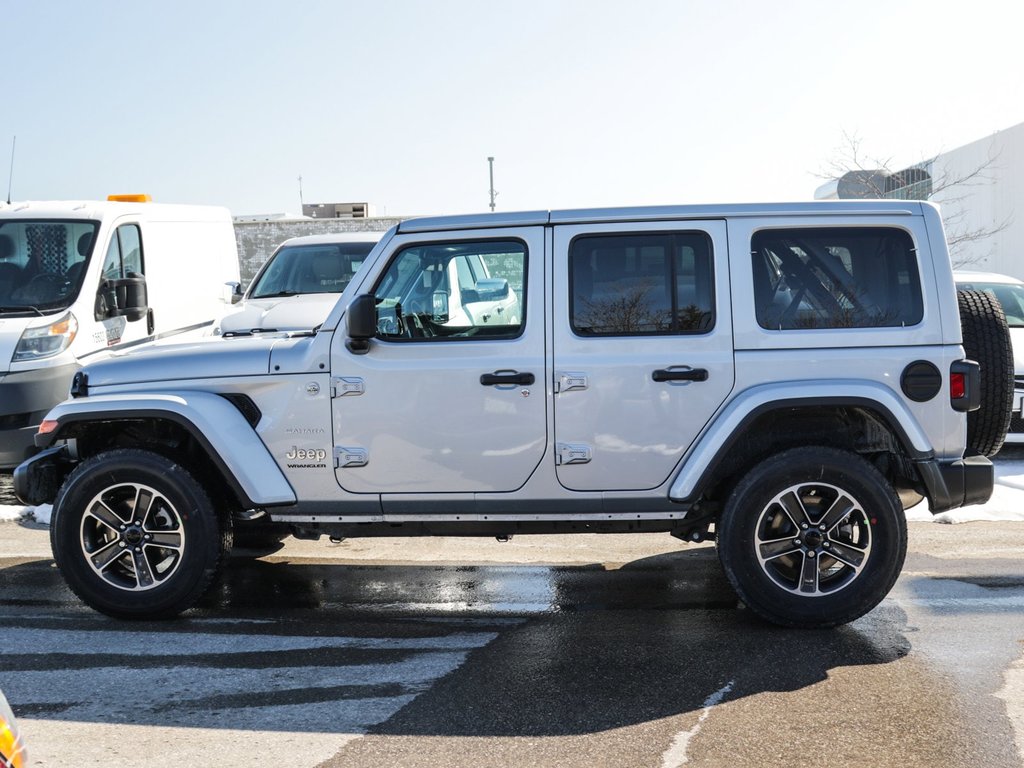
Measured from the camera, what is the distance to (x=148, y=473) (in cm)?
569

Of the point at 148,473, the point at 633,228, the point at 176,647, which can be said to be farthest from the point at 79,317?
the point at 633,228

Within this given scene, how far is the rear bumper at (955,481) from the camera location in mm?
5367

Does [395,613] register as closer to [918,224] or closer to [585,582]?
[585,582]

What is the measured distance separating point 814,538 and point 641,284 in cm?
147

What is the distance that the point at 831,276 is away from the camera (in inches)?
217

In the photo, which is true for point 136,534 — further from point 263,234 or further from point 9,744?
point 263,234

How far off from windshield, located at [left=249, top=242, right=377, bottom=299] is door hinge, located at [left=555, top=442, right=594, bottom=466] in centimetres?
520

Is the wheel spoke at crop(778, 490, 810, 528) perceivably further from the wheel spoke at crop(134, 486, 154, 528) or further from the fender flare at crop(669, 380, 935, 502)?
the wheel spoke at crop(134, 486, 154, 528)

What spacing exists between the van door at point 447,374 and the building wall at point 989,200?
23502 millimetres

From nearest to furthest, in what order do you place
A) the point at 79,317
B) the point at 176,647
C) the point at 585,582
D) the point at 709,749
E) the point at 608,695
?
the point at 709,749 → the point at 608,695 → the point at 176,647 → the point at 585,582 → the point at 79,317

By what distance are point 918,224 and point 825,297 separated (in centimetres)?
56

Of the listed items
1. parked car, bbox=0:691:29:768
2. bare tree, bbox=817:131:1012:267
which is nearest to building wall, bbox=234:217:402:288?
bare tree, bbox=817:131:1012:267

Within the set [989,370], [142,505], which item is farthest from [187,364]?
[989,370]

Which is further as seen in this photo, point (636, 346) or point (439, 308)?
point (439, 308)
